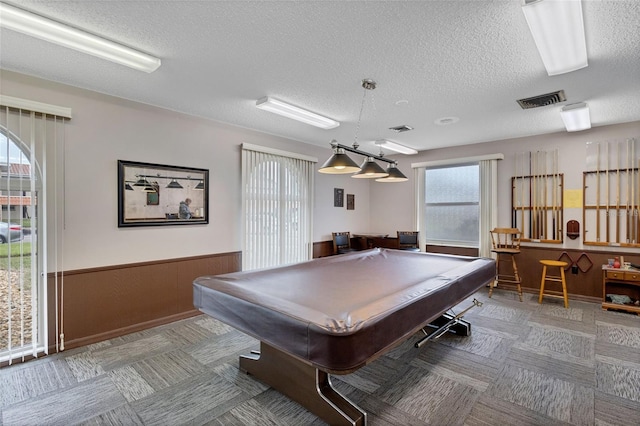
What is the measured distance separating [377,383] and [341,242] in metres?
3.48

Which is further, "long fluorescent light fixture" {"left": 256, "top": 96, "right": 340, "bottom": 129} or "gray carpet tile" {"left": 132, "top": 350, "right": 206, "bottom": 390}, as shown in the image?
"long fluorescent light fixture" {"left": 256, "top": 96, "right": 340, "bottom": 129}

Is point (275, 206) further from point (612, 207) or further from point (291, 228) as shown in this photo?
point (612, 207)

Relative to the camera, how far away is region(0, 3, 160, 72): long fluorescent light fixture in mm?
1840

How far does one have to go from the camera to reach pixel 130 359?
2777 mm

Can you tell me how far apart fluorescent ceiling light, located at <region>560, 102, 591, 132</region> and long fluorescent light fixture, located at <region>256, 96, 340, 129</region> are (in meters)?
2.64

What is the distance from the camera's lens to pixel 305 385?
2062 millimetres

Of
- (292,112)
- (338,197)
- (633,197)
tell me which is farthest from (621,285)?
(292,112)

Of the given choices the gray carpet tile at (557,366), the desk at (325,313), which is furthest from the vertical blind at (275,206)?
the gray carpet tile at (557,366)

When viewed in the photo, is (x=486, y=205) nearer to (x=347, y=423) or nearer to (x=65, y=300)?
(x=347, y=423)

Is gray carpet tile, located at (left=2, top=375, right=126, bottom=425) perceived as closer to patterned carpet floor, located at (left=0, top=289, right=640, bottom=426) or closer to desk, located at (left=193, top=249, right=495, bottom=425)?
patterned carpet floor, located at (left=0, top=289, right=640, bottom=426)

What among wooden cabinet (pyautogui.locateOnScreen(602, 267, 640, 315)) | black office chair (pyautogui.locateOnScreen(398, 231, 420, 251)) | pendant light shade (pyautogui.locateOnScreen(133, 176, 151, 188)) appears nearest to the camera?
pendant light shade (pyautogui.locateOnScreen(133, 176, 151, 188))

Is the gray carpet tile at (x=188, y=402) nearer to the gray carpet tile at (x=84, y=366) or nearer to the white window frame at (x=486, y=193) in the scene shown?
the gray carpet tile at (x=84, y=366)

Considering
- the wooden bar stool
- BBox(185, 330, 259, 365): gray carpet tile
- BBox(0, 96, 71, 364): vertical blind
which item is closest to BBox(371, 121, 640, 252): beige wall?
the wooden bar stool

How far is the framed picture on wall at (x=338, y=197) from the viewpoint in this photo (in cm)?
600
